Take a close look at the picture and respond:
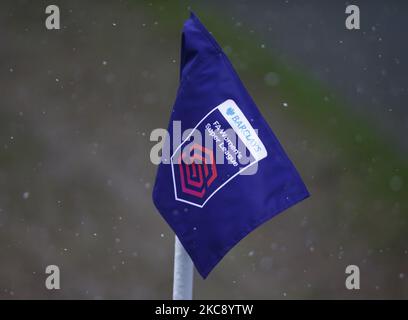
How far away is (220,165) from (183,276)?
0.28m

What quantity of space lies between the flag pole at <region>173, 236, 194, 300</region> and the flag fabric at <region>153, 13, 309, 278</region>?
0.03 metres

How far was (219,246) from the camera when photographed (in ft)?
4.71

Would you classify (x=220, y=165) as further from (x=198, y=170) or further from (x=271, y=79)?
(x=271, y=79)

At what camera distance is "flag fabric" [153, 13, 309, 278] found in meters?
1.43

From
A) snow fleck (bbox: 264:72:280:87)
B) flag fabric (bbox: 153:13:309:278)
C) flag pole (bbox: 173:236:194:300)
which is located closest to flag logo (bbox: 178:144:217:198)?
flag fabric (bbox: 153:13:309:278)

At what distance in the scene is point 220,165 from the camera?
1.44 metres

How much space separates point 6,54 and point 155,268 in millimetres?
1353

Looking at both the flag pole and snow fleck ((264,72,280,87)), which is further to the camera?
snow fleck ((264,72,280,87))

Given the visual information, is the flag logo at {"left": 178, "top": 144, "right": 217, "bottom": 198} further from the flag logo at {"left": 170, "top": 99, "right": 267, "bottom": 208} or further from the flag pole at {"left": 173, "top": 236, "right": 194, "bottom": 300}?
the flag pole at {"left": 173, "top": 236, "right": 194, "bottom": 300}

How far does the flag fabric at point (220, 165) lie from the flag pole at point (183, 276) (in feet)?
0.09

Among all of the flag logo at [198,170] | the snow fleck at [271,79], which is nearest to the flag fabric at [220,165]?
the flag logo at [198,170]

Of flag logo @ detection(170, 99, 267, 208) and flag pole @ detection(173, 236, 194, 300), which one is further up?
flag logo @ detection(170, 99, 267, 208)

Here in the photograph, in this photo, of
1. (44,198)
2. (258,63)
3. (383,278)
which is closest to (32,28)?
(44,198)

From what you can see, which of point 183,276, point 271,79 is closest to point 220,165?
point 183,276
